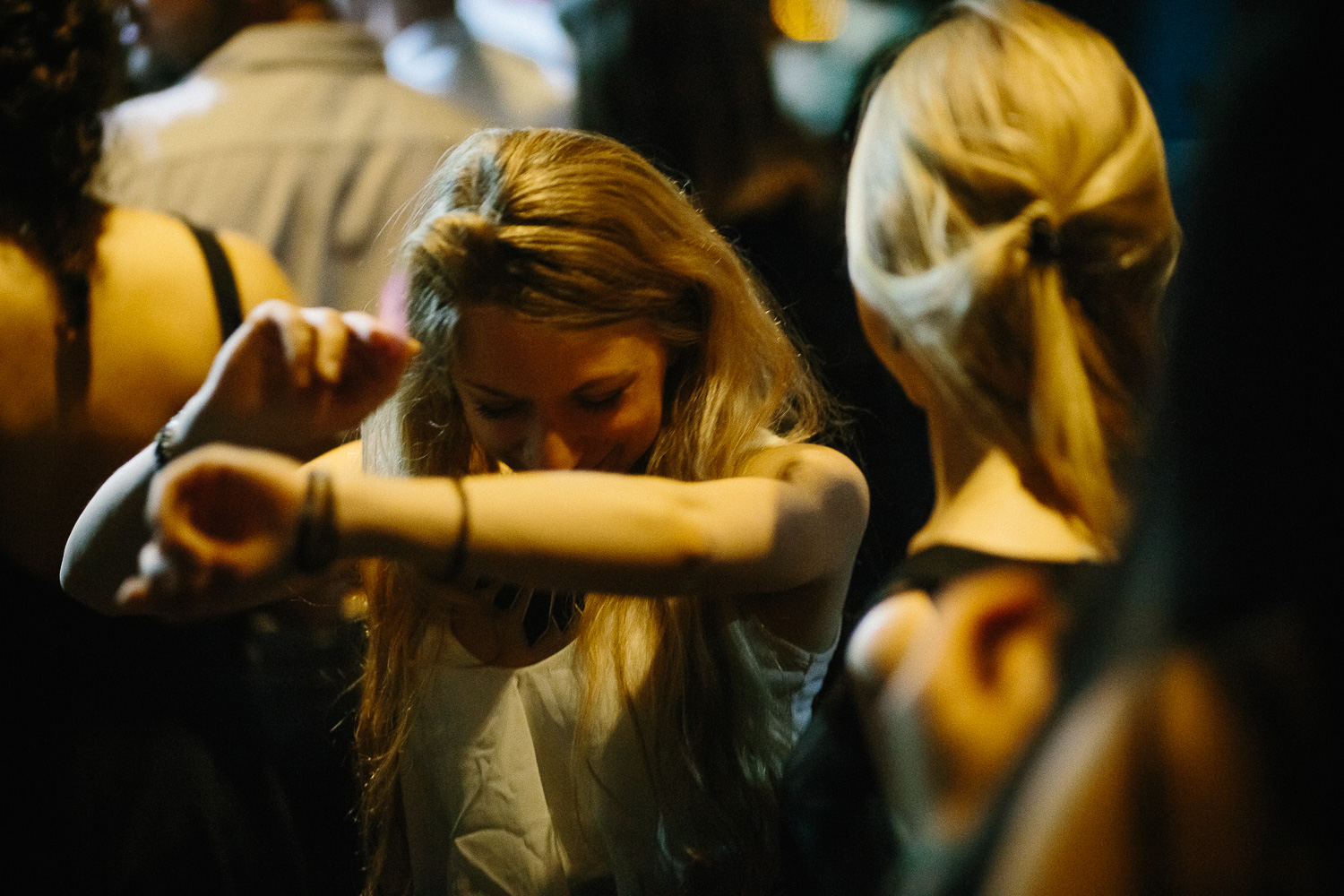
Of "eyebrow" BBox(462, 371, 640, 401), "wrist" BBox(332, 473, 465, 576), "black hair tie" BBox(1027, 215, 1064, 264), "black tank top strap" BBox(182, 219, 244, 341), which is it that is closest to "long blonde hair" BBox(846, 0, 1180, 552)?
"black hair tie" BBox(1027, 215, 1064, 264)

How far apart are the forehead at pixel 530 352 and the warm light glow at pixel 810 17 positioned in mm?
870

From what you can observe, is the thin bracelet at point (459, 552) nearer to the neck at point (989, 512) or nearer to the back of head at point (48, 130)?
the neck at point (989, 512)

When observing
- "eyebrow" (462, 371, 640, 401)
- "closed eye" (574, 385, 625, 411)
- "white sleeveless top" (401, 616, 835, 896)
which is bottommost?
"white sleeveless top" (401, 616, 835, 896)

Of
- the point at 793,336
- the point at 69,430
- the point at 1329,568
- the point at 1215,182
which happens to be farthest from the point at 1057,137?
the point at 69,430

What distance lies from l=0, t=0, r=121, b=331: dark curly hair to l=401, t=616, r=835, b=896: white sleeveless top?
58 centimetres

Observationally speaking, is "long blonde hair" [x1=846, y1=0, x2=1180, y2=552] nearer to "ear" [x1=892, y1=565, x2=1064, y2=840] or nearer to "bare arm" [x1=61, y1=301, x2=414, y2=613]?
"ear" [x1=892, y1=565, x2=1064, y2=840]

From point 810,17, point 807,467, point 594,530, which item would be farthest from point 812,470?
point 810,17

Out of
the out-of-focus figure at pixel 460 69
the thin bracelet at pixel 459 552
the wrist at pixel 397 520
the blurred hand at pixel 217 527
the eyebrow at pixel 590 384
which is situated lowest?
the out-of-focus figure at pixel 460 69

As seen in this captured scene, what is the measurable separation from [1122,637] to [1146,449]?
0.10 m

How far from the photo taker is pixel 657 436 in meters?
1.16

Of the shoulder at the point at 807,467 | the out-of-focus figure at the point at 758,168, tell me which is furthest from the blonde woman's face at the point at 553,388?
the out-of-focus figure at the point at 758,168

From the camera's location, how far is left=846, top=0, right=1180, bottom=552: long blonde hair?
83cm

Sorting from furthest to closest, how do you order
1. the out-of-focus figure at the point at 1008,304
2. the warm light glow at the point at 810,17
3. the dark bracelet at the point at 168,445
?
the warm light glow at the point at 810,17 → the dark bracelet at the point at 168,445 → the out-of-focus figure at the point at 1008,304

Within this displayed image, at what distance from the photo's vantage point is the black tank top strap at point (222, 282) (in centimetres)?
130
